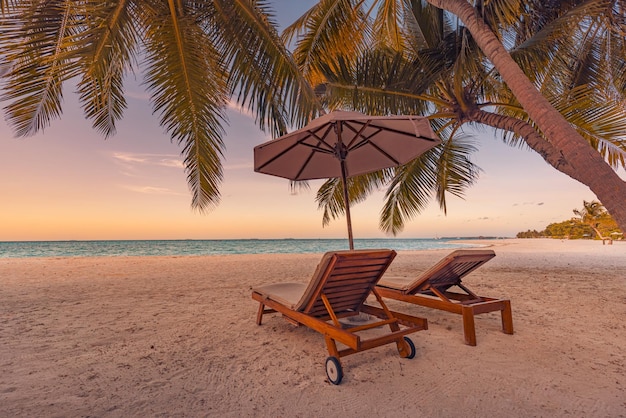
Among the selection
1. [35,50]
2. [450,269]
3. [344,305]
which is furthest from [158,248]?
[450,269]

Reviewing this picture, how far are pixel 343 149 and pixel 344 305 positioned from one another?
5.70ft

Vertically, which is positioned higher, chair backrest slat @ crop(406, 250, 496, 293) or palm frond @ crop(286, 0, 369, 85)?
palm frond @ crop(286, 0, 369, 85)

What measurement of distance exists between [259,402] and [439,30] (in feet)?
22.9

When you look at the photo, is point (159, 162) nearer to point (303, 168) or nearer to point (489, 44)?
point (303, 168)

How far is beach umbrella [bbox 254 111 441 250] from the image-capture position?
3.48m

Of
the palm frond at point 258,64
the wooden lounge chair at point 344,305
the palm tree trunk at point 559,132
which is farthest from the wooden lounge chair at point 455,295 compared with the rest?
the palm frond at point 258,64

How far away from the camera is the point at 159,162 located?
1698 centimetres

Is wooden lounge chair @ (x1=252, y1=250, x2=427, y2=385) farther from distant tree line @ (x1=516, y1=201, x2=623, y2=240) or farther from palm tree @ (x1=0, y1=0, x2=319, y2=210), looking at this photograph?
distant tree line @ (x1=516, y1=201, x2=623, y2=240)

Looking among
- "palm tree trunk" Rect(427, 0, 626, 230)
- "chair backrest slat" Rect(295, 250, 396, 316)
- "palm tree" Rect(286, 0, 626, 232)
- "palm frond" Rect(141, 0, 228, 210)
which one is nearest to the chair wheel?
"chair backrest slat" Rect(295, 250, 396, 316)

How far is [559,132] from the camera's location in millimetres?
3018

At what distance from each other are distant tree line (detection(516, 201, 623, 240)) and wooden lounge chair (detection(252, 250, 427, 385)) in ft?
83.9

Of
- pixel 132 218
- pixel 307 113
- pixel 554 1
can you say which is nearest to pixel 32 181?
pixel 132 218

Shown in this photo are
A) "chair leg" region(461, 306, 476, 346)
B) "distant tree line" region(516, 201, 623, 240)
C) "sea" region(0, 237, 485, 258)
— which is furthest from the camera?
"distant tree line" region(516, 201, 623, 240)

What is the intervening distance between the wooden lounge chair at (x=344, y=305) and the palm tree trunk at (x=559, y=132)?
6.19ft
